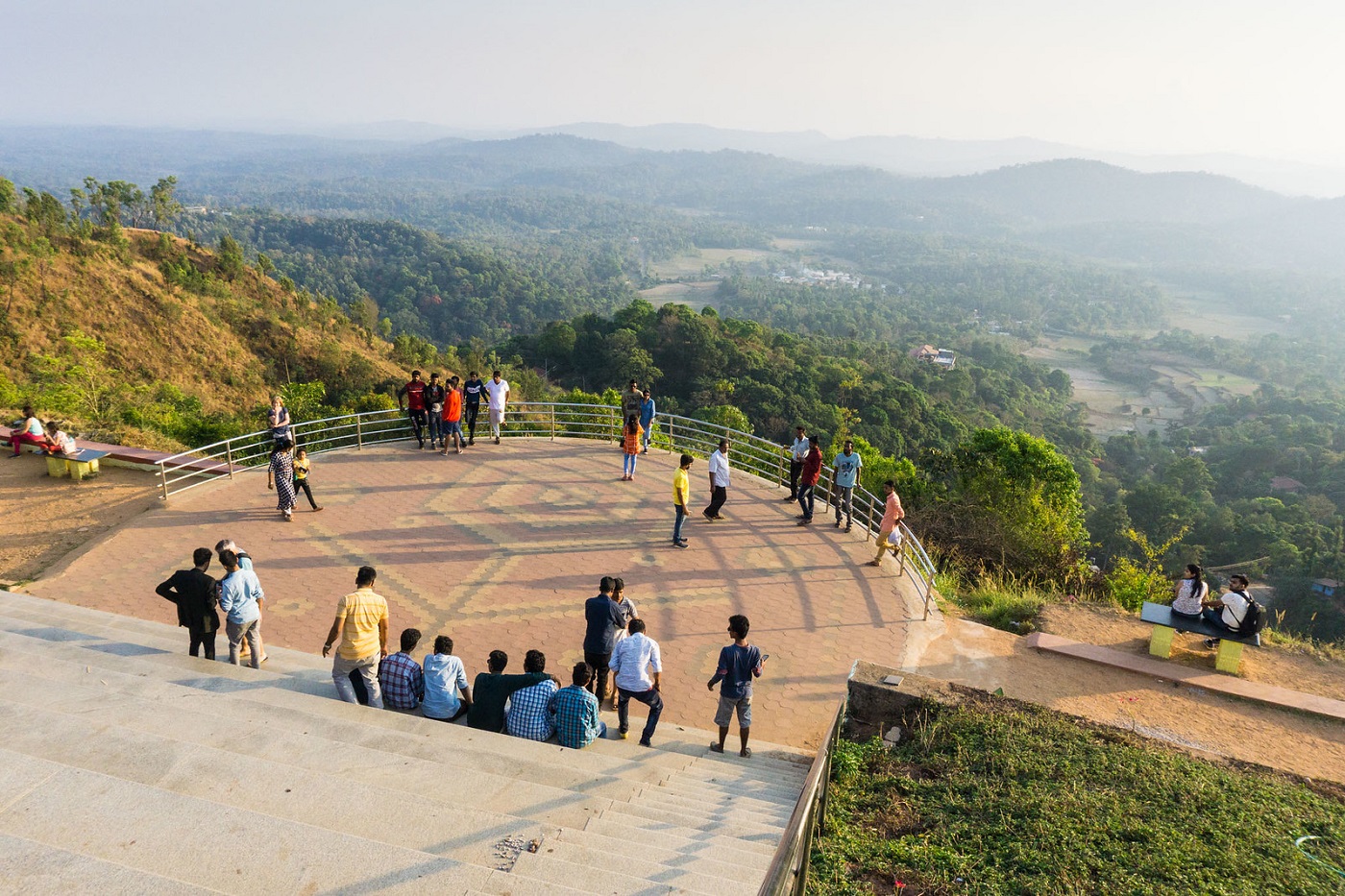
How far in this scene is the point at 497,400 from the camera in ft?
46.9

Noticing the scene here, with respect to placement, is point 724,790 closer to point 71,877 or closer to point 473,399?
point 71,877

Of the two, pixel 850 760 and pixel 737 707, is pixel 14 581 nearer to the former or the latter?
pixel 737 707

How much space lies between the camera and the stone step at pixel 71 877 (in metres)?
3.38

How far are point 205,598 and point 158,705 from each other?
1.33 m

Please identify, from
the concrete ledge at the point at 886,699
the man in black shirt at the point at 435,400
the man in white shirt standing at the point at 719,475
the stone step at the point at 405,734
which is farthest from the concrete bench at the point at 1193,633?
the man in black shirt at the point at 435,400

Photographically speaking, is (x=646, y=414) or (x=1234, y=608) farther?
(x=646, y=414)

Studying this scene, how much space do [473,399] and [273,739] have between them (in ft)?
31.4

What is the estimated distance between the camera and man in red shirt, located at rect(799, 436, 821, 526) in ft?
38.4

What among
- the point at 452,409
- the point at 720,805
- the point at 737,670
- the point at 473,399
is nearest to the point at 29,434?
the point at 452,409

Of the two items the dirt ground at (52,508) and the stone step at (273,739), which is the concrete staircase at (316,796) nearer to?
the stone step at (273,739)

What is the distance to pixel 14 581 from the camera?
9.40 m

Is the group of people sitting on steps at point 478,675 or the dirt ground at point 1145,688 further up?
the group of people sitting on steps at point 478,675

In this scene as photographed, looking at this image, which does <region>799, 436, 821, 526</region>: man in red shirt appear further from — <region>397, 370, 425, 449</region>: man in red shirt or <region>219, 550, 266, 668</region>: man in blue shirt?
<region>219, 550, 266, 668</region>: man in blue shirt

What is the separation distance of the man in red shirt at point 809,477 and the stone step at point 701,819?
7.09m
